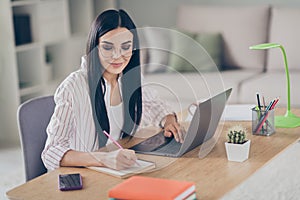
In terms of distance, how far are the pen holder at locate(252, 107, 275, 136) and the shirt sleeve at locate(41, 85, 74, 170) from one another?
2.19ft

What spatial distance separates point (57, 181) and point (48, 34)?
114 inches

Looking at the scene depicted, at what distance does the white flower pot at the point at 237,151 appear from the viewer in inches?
74.4

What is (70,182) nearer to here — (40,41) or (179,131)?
(179,131)

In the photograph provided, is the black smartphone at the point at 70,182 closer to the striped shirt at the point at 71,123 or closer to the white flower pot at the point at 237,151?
the striped shirt at the point at 71,123

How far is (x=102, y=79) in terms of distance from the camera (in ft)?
6.80

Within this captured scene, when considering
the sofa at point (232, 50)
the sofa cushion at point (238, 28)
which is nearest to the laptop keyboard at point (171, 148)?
the sofa at point (232, 50)

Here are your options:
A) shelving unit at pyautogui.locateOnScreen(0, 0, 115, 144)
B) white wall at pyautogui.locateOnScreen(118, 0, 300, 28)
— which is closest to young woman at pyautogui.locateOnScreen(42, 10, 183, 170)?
shelving unit at pyautogui.locateOnScreen(0, 0, 115, 144)

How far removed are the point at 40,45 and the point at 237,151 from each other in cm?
278

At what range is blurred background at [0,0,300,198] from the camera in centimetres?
412

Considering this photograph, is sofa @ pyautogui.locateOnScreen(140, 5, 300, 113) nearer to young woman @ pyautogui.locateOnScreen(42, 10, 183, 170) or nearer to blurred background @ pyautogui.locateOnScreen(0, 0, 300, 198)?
blurred background @ pyautogui.locateOnScreen(0, 0, 300, 198)

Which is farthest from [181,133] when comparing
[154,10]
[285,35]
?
[154,10]

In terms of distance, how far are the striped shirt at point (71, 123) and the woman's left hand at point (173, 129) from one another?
23 centimetres

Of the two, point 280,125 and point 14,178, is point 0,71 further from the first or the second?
point 280,125

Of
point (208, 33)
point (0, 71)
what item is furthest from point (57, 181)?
point (208, 33)
